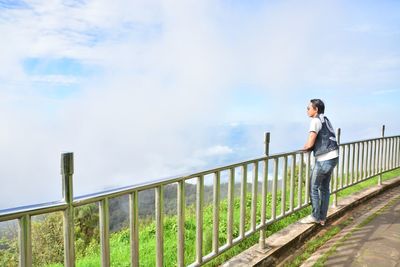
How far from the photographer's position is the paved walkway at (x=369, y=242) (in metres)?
3.64

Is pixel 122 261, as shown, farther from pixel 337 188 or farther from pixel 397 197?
pixel 397 197

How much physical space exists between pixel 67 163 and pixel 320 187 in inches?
147

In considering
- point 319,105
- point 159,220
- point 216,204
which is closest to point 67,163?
point 159,220

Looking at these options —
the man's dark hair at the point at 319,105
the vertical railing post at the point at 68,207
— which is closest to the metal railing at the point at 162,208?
the vertical railing post at the point at 68,207

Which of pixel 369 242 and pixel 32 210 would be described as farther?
pixel 369 242

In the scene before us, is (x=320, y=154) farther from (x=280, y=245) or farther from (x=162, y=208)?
(x=162, y=208)

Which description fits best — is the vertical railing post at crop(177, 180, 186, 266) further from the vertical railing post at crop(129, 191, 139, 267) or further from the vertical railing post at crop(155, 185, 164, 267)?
the vertical railing post at crop(129, 191, 139, 267)

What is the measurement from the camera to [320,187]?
478cm

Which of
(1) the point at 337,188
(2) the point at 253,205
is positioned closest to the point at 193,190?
(2) the point at 253,205

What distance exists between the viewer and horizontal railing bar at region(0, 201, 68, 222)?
1.75 m

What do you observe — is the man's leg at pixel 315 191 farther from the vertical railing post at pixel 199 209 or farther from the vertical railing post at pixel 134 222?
the vertical railing post at pixel 134 222

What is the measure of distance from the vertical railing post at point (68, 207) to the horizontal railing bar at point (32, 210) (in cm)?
4

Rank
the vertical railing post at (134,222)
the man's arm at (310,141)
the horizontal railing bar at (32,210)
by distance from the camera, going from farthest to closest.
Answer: the man's arm at (310,141)
the vertical railing post at (134,222)
the horizontal railing bar at (32,210)

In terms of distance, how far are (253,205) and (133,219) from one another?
179cm
